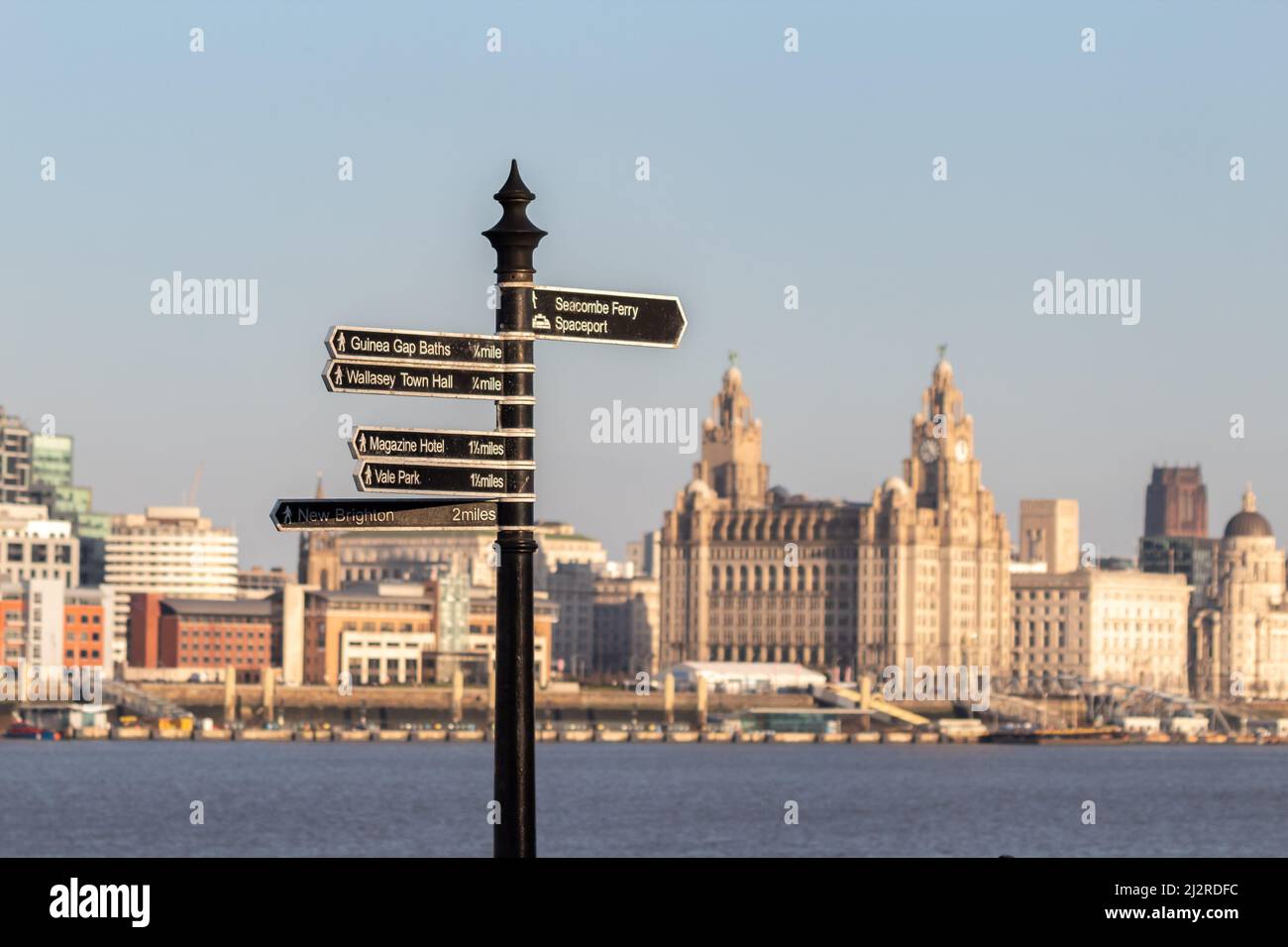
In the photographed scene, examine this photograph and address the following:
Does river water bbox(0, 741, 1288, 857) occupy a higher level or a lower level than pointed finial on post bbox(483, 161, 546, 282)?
lower

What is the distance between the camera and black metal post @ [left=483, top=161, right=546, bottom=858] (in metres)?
18.4

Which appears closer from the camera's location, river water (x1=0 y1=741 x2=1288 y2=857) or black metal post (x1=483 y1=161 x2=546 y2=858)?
black metal post (x1=483 y1=161 x2=546 y2=858)

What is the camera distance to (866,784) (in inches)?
6161

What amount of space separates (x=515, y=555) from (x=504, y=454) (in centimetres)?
64

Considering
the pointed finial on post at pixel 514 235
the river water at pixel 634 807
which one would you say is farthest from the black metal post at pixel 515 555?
the river water at pixel 634 807

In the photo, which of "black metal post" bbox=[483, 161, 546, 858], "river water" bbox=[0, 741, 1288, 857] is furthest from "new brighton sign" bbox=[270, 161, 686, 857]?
"river water" bbox=[0, 741, 1288, 857]
